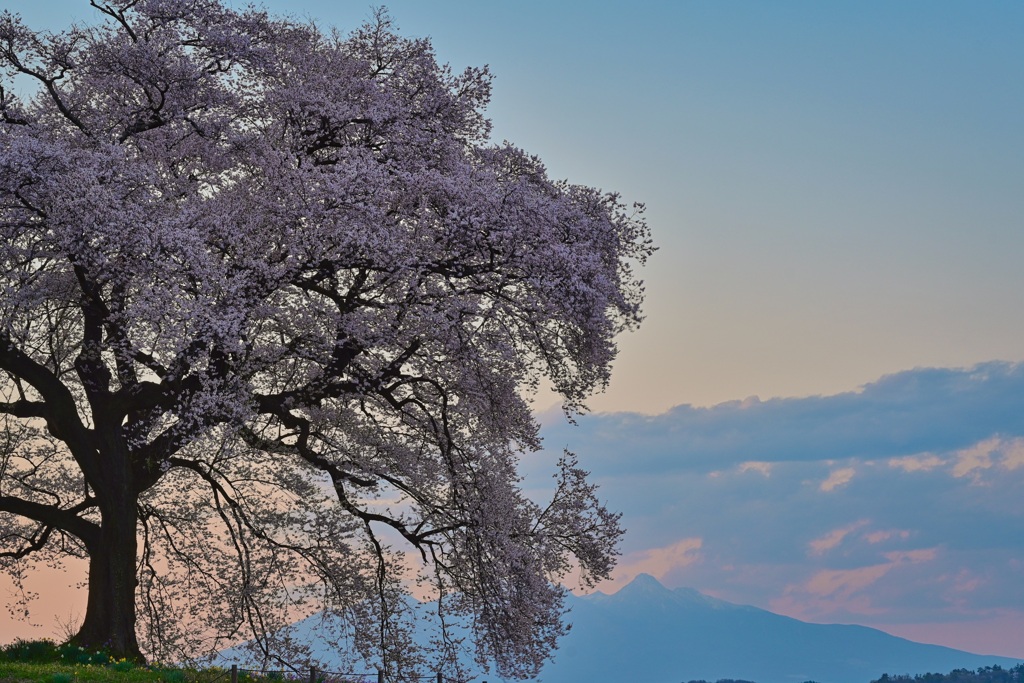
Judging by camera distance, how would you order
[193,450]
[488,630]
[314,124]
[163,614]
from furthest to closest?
[163,614] < [193,450] < [314,124] < [488,630]

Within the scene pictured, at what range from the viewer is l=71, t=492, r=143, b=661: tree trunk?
2512cm

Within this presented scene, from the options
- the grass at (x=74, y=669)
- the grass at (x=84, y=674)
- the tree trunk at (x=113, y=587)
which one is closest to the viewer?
the grass at (x=84, y=674)

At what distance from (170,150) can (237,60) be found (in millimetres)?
2964

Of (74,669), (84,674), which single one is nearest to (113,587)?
(74,669)

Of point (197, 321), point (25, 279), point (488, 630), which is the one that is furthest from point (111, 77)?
point (488, 630)

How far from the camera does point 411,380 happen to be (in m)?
24.7

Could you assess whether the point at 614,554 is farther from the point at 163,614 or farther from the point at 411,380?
the point at 163,614

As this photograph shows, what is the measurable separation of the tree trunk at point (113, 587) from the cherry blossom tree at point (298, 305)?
0.06m

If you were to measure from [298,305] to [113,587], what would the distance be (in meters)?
8.36

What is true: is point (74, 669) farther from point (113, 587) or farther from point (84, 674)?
point (113, 587)

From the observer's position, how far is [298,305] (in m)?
24.4

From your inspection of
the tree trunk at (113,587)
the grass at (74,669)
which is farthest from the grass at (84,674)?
the tree trunk at (113,587)

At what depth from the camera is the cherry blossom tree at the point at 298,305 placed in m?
22.2

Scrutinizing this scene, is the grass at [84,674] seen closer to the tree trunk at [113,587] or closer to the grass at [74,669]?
the grass at [74,669]
